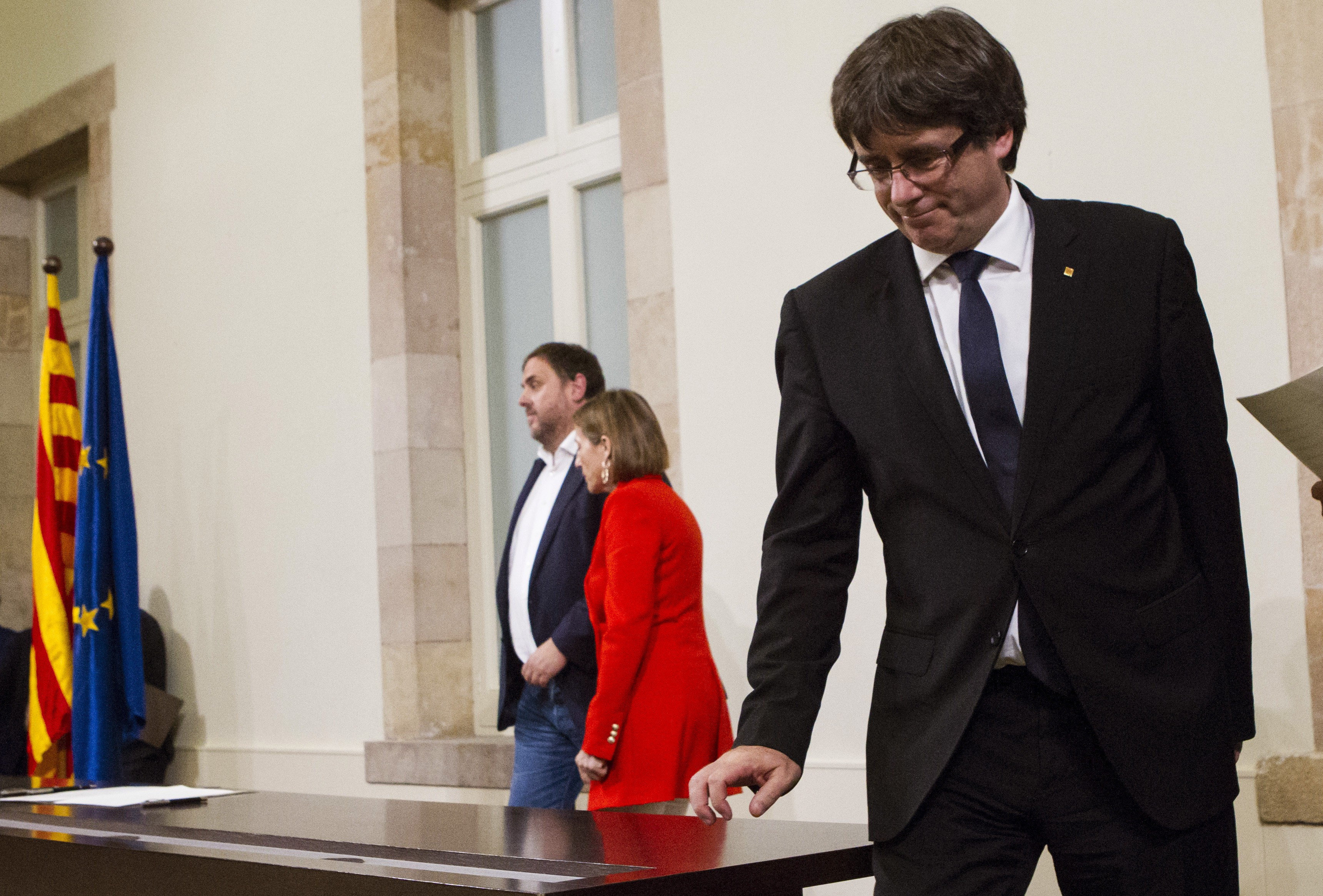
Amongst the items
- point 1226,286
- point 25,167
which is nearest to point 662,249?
point 1226,286

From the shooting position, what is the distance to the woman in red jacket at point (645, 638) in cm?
323

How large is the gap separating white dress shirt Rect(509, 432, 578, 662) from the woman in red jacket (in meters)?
0.42

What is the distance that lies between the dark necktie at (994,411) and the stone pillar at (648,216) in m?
2.72

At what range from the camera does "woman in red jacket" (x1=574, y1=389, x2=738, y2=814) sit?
127 inches

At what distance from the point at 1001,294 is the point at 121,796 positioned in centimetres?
230

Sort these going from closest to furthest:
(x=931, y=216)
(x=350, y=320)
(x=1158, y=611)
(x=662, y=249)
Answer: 1. (x=1158, y=611)
2. (x=931, y=216)
3. (x=662, y=249)
4. (x=350, y=320)

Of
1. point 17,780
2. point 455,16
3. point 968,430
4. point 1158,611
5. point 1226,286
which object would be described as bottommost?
point 17,780

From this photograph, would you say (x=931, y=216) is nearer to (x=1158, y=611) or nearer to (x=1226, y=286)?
(x=1158, y=611)

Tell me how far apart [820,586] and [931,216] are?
0.42 metres

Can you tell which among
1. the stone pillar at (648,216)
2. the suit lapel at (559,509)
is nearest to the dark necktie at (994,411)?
the suit lapel at (559,509)

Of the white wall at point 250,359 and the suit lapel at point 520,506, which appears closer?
the suit lapel at point 520,506

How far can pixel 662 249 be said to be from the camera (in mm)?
4379

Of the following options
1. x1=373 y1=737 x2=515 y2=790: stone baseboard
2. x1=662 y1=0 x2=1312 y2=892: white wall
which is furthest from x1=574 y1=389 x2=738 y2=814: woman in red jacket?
x1=373 y1=737 x2=515 y2=790: stone baseboard

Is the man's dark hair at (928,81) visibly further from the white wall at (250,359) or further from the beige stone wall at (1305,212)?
the white wall at (250,359)
